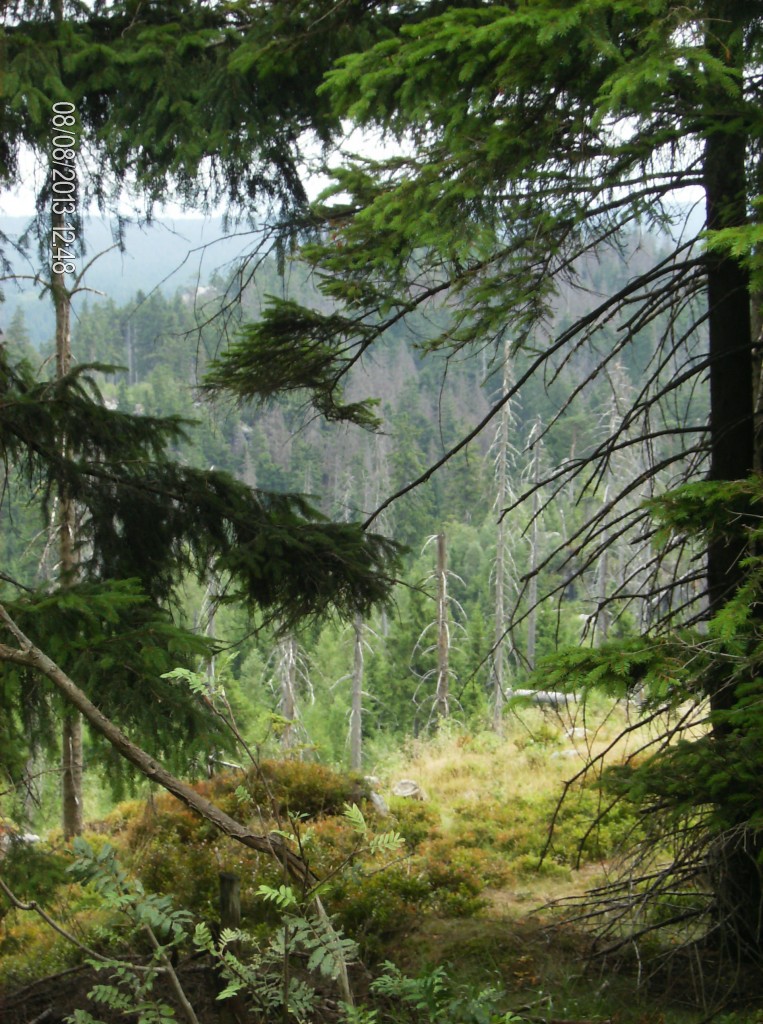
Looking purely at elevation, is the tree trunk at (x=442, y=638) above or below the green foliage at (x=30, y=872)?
below

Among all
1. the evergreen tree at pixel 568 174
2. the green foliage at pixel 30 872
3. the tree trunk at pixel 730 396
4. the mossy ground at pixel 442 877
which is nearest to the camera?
the evergreen tree at pixel 568 174

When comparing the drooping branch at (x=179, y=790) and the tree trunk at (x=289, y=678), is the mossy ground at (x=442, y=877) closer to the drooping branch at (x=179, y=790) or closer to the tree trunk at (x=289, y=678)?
the drooping branch at (x=179, y=790)

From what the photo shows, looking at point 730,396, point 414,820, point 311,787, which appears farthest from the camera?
point 414,820

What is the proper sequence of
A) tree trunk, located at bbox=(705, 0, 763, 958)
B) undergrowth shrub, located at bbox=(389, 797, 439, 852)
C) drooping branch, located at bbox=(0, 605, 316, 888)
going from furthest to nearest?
undergrowth shrub, located at bbox=(389, 797, 439, 852) → tree trunk, located at bbox=(705, 0, 763, 958) → drooping branch, located at bbox=(0, 605, 316, 888)

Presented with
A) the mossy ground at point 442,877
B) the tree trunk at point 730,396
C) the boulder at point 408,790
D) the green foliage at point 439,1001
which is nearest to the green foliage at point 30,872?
the mossy ground at point 442,877

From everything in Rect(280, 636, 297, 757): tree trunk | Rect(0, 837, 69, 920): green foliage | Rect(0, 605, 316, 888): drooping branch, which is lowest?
Rect(280, 636, 297, 757): tree trunk

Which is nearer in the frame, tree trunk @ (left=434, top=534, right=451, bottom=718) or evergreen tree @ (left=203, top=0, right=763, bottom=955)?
evergreen tree @ (left=203, top=0, right=763, bottom=955)

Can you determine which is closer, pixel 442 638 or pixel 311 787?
pixel 311 787

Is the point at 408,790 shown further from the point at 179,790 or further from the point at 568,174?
the point at 179,790

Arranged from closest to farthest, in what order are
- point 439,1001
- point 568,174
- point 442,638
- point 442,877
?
point 439,1001, point 568,174, point 442,877, point 442,638

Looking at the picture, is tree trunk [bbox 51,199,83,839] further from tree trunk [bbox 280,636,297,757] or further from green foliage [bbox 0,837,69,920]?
tree trunk [bbox 280,636,297,757]

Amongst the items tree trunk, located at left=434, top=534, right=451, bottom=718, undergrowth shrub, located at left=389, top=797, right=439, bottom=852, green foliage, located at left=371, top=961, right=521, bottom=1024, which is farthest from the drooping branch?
tree trunk, located at left=434, top=534, right=451, bottom=718

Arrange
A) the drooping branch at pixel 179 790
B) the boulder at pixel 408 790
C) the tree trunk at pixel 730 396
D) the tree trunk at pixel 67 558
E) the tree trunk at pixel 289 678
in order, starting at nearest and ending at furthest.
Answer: the drooping branch at pixel 179 790, the tree trunk at pixel 730 396, the tree trunk at pixel 67 558, the boulder at pixel 408 790, the tree trunk at pixel 289 678

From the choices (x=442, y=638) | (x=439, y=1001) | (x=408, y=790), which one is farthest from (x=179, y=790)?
(x=442, y=638)
